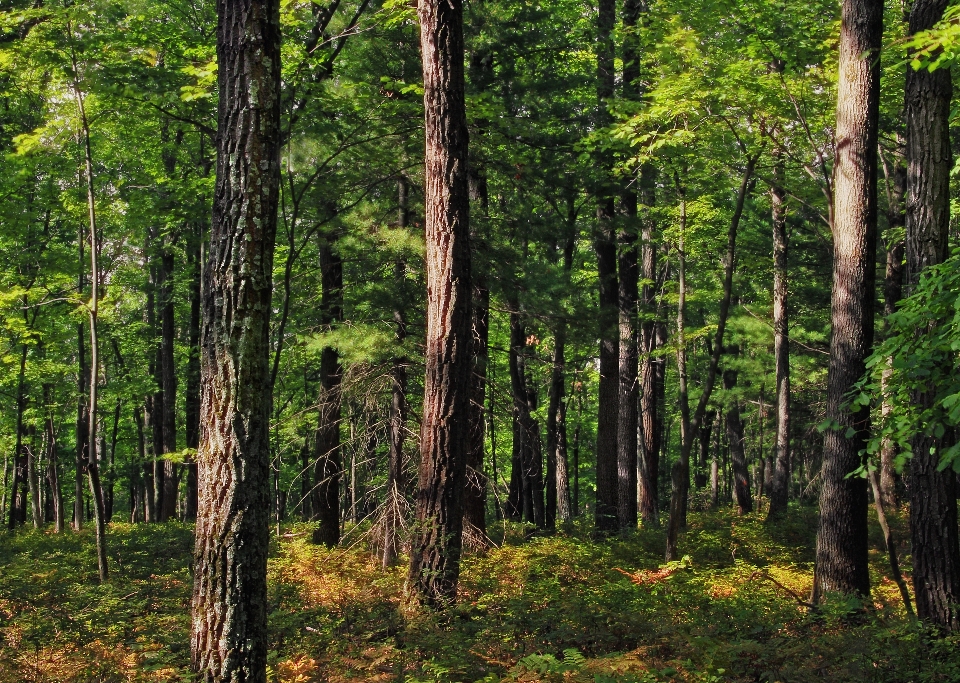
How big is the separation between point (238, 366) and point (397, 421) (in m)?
6.01

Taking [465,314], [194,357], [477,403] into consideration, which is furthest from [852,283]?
[194,357]

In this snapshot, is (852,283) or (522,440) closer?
(852,283)

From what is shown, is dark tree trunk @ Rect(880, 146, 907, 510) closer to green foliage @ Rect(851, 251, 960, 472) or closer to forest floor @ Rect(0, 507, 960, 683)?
forest floor @ Rect(0, 507, 960, 683)

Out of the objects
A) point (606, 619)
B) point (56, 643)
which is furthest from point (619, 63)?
point (56, 643)

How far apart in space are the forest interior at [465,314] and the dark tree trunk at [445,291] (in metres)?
0.03

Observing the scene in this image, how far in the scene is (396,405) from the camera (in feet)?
34.5

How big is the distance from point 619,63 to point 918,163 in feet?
31.2

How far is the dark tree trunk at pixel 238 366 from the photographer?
4.34 metres

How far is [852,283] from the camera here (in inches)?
301

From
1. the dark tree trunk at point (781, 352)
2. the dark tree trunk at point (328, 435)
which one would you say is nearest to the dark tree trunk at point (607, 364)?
the dark tree trunk at point (328, 435)

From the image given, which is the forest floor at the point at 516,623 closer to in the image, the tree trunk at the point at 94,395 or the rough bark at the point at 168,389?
the tree trunk at the point at 94,395

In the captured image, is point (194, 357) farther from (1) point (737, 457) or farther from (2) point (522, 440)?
(1) point (737, 457)

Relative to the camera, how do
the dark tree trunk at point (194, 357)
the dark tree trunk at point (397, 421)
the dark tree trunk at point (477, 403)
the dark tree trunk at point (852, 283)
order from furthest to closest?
the dark tree trunk at point (194, 357), the dark tree trunk at point (477, 403), the dark tree trunk at point (397, 421), the dark tree trunk at point (852, 283)

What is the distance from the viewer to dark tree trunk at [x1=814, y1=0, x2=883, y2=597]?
759cm
